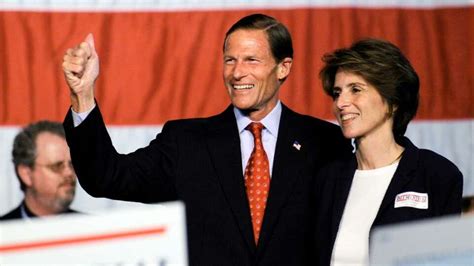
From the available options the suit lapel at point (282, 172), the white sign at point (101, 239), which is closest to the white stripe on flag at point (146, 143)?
the suit lapel at point (282, 172)

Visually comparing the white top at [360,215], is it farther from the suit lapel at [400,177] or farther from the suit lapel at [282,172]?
the suit lapel at [282,172]

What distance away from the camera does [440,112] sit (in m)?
3.73

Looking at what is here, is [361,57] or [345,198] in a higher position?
[361,57]

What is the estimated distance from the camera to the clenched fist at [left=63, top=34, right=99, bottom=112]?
2.37m

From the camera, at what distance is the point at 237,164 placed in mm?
2693

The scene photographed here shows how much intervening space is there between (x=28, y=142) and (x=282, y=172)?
1067 mm

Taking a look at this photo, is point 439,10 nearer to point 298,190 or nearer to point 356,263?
point 298,190

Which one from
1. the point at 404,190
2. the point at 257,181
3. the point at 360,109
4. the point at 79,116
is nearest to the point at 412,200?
the point at 404,190

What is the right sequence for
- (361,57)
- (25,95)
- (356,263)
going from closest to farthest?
(356,263) < (361,57) < (25,95)

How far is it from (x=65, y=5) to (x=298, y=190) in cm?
122

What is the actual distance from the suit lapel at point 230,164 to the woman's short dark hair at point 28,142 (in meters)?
0.82

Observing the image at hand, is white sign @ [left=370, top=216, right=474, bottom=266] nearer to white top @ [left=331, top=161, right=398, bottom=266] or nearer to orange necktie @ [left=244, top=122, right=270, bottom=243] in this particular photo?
white top @ [left=331, top=161, right=398, bottom=266]

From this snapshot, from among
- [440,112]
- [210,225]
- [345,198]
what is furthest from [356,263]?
[440,112]

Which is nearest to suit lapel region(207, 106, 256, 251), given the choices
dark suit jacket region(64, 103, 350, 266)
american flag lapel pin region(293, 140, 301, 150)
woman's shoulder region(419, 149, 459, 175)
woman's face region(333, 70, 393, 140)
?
dark suit jacket region(64, 103, 350, 266)
